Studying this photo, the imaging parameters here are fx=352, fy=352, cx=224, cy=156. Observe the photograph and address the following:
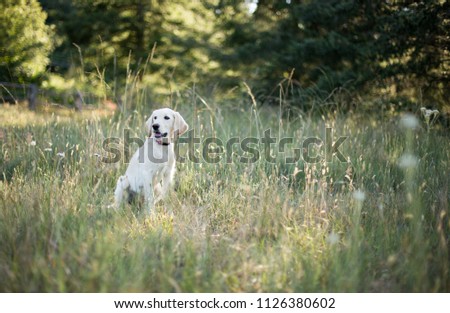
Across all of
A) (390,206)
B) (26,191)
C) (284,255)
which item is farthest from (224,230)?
(26,191)

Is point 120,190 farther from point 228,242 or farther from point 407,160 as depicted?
point 407,160

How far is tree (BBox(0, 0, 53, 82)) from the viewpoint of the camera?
5547mm

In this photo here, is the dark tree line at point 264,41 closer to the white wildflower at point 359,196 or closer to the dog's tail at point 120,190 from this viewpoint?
the dog's tail at point 120,190

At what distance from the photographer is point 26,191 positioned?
10.3ft

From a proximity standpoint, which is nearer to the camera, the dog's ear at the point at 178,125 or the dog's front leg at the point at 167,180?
the dog's front leg at the point at 167,180

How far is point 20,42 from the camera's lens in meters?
5.90

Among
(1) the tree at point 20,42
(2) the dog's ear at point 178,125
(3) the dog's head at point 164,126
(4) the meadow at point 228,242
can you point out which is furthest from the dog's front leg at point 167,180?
(1) the tree at point 20,42

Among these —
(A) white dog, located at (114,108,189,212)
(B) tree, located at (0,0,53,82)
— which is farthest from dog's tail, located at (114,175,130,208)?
(B) tree, located at (0,0,53,82)

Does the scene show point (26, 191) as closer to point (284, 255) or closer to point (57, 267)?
point (57, 267)

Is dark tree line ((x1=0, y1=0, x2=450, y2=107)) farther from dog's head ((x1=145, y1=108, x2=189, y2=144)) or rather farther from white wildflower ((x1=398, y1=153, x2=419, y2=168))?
white wildflower ((x1=398, y1=153, x2=419, y2=168))

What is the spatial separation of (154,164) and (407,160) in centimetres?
286

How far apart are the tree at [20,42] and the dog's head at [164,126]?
2.64 metres

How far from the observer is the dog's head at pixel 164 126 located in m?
3.85

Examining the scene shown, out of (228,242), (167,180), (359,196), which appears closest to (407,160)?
(359,196)
